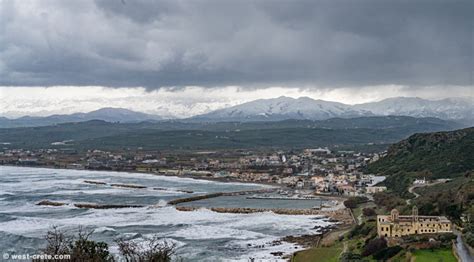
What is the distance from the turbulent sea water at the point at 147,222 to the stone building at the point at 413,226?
557 cm

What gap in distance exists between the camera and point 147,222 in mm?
46344

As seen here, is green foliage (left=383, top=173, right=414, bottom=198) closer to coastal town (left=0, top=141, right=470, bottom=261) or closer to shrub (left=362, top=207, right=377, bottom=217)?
coastal town (left=0, top=141, right=470, bottom=261)

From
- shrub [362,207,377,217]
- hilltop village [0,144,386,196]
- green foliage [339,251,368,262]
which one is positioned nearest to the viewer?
green foliage [339,251,368,262]

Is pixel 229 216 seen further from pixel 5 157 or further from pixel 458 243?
pixel 5 157

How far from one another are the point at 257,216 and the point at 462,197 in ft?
58.6

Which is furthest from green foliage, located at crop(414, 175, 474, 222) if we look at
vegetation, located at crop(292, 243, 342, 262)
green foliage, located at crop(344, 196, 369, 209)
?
green foliage, located at crop(344, 196, 369, 209)

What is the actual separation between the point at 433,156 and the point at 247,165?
3865 cm

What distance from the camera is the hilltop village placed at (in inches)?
2958

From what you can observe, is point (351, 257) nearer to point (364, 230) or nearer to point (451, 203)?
point (364, 230)

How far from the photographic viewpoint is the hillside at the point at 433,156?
61.7 meters

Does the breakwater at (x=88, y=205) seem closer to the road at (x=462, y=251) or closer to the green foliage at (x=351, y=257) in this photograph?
the green foliage at (x=351, y=257)

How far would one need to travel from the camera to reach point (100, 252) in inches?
806

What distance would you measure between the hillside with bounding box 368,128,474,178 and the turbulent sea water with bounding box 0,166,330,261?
58.1ft

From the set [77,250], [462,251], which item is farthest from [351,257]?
[77,250]
